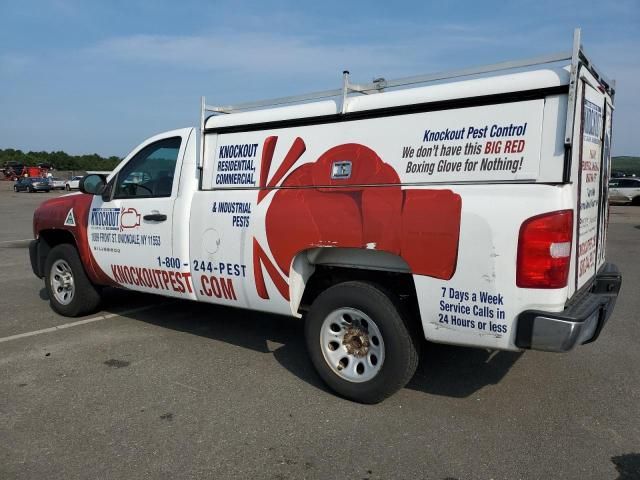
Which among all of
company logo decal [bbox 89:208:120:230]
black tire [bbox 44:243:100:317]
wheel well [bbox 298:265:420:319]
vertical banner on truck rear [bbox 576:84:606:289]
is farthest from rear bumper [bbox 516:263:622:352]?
black tire [bbox 44:243:100:317]

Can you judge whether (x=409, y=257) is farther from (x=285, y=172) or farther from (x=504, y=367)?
(x=504, y=367)

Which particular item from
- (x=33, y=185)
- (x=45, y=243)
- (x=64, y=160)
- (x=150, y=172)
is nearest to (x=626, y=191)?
(x=150, y=172)

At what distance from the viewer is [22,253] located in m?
11.8

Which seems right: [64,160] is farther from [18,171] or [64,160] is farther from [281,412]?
[281,412]

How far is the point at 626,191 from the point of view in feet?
100

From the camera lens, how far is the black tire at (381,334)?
379 centimetres

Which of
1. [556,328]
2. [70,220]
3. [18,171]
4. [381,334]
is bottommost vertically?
[381,334]

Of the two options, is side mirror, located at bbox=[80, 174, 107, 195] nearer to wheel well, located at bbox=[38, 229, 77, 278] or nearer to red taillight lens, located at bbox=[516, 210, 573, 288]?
wheel well, located at bbox=[38, 229, 77, 278]

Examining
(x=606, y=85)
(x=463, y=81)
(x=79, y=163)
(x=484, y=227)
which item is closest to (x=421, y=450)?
(x=484, y=227)

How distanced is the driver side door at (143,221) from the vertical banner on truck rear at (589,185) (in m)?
3.19

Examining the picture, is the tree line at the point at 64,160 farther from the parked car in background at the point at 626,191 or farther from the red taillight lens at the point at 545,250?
the red taillight lens at the point at 545,250

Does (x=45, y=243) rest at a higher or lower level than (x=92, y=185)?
lower

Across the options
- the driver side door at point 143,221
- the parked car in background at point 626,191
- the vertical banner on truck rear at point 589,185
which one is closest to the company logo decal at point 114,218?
the driver side door at point 143,221

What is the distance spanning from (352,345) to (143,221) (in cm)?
243
